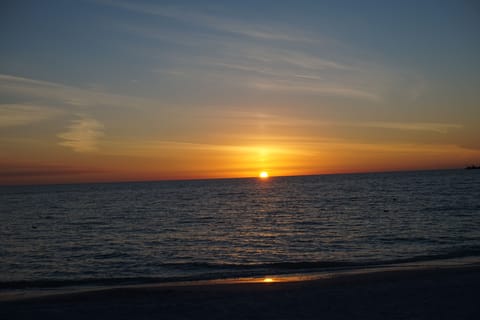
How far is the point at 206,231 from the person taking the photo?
1366 inches

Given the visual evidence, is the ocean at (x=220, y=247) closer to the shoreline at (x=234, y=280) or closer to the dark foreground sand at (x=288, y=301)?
the shoreline at (x=234, y=280)

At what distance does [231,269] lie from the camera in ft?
66.8

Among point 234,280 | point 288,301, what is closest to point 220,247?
point 234,280

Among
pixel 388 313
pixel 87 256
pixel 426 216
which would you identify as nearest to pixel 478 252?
pixel 388 313

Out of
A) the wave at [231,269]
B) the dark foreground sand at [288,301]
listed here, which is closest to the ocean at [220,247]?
the wave at [231,269]

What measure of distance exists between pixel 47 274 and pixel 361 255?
54.6 feet

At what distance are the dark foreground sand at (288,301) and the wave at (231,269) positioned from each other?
3.12 meters

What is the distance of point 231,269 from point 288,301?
26.7 feet

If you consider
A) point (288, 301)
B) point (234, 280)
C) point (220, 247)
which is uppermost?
point (288, 301)

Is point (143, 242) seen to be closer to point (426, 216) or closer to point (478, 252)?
point (478, 252)

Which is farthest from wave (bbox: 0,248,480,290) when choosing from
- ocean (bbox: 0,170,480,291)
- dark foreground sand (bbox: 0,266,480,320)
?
dark foreground sand (bbox: 0,266,480,320)

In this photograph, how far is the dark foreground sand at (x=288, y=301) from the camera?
1109cm

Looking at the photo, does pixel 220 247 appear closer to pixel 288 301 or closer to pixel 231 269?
pixel 231 269

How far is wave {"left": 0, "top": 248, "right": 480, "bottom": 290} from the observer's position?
1805 centimetres
